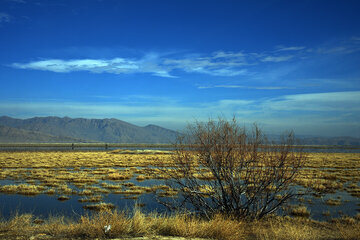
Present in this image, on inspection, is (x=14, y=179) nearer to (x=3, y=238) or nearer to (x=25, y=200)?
(x=25, y=200)

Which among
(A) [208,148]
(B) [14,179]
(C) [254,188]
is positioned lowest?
(B) [14,179]

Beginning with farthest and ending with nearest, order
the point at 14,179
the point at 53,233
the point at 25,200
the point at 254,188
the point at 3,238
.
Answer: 1. the point at 14,179
2. the point at 25,200
3. the point at 254,188
4. the point at 53,233
5. the point at 3,238

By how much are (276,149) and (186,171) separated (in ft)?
11.1

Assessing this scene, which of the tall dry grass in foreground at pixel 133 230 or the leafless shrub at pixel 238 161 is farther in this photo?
the leafless shrub at pixel 238 161

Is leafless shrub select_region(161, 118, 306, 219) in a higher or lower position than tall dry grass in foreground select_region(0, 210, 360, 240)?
higher

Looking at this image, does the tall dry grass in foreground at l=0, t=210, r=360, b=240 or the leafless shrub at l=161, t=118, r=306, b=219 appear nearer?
the tall dry grass in foreground at l=0, t=210, r=360, b=240

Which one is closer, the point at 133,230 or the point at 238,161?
the point at 133,230

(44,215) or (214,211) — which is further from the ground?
(214,211)

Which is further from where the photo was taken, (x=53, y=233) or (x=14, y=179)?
(x=14, y=179)

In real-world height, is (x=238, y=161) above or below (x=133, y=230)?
above

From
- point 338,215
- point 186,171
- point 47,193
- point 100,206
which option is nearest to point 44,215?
point 100,206

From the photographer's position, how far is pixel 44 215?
12117mm

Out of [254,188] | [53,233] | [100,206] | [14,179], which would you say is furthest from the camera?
[14,179]

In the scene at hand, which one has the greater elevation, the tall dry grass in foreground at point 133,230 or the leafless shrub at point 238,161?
the leafless shrub at point 238,161
